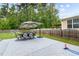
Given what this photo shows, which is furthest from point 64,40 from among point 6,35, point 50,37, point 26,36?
point 6,35

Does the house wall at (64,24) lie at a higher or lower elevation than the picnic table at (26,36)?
higher

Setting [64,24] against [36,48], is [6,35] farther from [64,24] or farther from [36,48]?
[64,24]

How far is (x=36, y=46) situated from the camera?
2.98 m

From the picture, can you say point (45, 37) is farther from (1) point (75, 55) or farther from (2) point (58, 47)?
(1) point (75, 55)

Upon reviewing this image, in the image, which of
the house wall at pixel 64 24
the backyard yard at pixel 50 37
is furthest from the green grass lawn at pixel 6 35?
the house wall at pixel 64 24

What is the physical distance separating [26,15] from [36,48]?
405 mm

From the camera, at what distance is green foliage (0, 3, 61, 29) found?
2988 mm

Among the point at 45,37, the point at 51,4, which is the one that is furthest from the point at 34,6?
the point at 45,37

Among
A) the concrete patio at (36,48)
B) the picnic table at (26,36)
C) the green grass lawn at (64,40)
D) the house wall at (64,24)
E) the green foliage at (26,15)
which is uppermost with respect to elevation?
the green foliage at (26,15)

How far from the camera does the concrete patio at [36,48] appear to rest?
293 cm

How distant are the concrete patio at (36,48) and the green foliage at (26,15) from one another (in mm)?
190

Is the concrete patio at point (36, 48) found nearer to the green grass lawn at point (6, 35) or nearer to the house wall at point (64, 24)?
the green grass lawn at point (6, 35)

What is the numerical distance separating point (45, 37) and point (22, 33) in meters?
0.28

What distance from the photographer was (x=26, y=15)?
2992 mm
